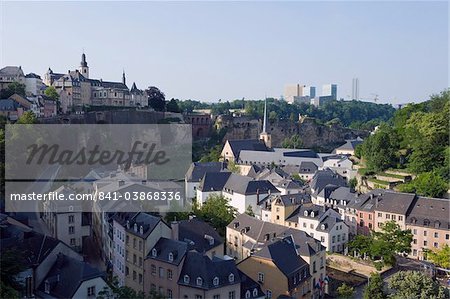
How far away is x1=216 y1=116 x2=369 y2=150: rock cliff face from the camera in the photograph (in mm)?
76250

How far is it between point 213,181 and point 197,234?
17815mm

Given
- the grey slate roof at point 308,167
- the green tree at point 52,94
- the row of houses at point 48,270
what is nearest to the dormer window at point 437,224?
the grey slate roof at point 308,167

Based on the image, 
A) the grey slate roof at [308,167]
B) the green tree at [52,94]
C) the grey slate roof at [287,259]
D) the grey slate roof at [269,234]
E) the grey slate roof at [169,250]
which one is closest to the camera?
the grey slate roof at [169,250]

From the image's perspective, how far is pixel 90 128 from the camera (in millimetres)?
51031

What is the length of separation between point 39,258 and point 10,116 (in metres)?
28.7

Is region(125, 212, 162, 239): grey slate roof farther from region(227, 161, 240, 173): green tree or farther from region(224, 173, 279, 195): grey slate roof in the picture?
region(227, 161, 240, 173): green tree

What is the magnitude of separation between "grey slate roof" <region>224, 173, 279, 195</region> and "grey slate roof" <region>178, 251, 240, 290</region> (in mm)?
18620

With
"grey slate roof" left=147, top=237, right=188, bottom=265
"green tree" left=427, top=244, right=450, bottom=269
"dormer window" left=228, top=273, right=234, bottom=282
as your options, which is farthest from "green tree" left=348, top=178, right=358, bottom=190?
"dormer window" left=228, top=273, right=234, bottom=282

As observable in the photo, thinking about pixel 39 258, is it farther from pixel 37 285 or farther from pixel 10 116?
pixel 10 116

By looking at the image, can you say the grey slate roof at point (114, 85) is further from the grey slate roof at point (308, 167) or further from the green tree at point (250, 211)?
the green tree at point (250, 211)

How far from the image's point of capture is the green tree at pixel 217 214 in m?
33.8

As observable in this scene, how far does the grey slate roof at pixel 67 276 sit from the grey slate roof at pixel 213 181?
2260 cm

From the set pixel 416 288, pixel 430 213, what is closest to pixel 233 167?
pixel 430 213

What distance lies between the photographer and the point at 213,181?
4384 centimetres
